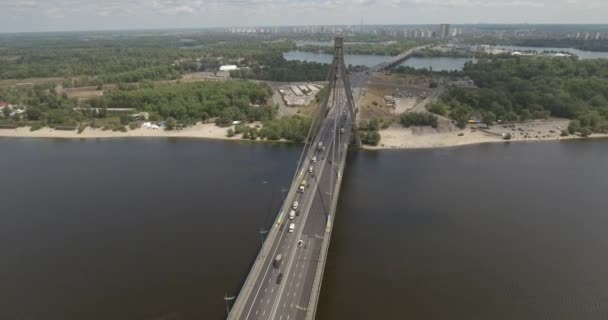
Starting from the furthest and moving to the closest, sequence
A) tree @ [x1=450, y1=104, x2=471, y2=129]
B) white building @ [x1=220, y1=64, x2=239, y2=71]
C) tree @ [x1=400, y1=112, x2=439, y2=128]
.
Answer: white building @ [x1=220, y1=64, x2=239, y2=71] < tree @ [x1=450, y1=104, x2=471, y2=129] < tree @ [x1=400, y1=112, x2=439, y2=128]

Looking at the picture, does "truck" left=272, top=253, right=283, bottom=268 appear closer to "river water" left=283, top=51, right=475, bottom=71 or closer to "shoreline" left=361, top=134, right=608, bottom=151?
"shoreline" left=361, top=134, right=608, bottom=151

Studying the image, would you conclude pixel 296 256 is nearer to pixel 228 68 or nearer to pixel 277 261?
pixel 277 261

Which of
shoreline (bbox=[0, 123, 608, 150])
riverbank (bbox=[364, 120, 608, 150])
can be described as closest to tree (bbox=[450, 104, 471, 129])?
riverbank (bbox=[364, 120, 608, 150])

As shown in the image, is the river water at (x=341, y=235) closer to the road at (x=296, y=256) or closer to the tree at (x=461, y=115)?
the road at (x=296, y=256)

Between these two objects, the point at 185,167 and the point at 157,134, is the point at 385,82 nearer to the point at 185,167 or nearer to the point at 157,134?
the point at 157,134

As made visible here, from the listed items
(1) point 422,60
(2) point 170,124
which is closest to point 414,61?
(1) point 422,60

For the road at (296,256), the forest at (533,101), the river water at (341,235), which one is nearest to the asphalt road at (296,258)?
the road at (296,256)
